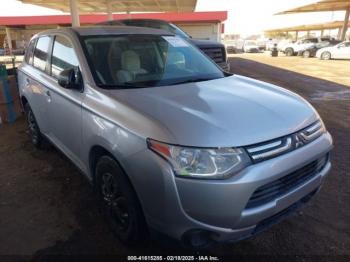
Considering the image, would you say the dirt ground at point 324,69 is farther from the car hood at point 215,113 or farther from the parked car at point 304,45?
the car hood at point 215,113

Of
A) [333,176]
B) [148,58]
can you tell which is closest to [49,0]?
[148,58]

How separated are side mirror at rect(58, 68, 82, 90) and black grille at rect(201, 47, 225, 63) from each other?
228 inches

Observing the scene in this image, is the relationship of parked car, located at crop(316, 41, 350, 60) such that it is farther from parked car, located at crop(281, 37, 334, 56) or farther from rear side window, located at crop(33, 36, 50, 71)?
rear side window, located at crop(33, 36, 50, 71)

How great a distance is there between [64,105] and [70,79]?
494 millimetres

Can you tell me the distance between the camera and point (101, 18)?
32094mm

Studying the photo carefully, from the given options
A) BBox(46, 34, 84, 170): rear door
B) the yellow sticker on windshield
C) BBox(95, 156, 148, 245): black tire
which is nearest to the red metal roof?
the yellow sticker on windshield

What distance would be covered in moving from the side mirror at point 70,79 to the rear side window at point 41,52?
1301 millimetres

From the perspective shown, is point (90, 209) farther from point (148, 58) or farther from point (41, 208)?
point (148, 58)

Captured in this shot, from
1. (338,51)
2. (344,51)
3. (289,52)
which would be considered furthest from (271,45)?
(344,51)

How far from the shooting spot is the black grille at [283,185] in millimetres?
2184

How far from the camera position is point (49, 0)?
16688 mm

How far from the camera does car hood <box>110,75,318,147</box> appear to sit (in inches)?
85.2

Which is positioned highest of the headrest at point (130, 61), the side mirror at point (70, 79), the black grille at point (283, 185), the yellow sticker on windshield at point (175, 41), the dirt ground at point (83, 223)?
the yellow sticker on windshield at point (175, 41)

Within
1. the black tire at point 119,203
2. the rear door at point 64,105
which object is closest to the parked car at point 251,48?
the rear door at point 64,105
